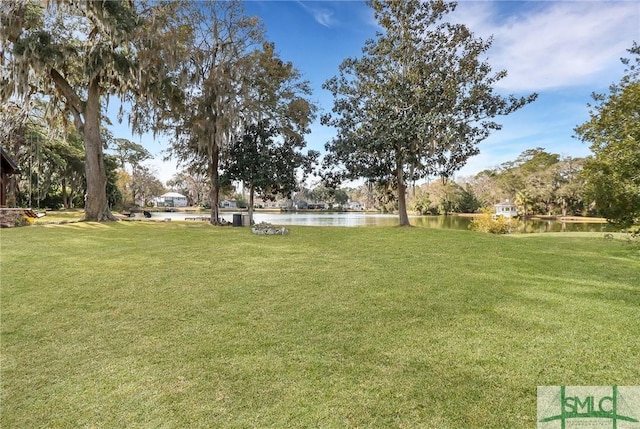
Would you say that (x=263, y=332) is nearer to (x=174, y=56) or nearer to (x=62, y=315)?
(x=62, y=315)

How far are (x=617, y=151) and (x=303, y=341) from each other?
31.5ft

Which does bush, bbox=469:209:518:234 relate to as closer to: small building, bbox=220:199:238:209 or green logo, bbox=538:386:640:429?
green logo, bbox=538:386:640:429

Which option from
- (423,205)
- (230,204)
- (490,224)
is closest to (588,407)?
(490,224)

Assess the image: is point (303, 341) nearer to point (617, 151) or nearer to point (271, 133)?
point (617, 151)

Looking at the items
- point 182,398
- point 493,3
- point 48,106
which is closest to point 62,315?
point 182,398

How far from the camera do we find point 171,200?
203 ft

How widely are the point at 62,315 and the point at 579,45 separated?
1156 cm

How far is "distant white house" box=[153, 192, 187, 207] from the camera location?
61156mm

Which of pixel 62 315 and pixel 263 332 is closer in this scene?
pixel 263 332

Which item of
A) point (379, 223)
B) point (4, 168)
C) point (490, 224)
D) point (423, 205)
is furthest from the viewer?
point (423, 205)

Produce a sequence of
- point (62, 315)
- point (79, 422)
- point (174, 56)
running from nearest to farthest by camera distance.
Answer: point (79, 422)
point (62, 315)
point (174, 56)

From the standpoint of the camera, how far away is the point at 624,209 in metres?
8.90

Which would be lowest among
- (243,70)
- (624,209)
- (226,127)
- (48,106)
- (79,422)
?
(79,422)

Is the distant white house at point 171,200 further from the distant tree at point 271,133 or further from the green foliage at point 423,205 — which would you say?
the distant tree at point 271,133
